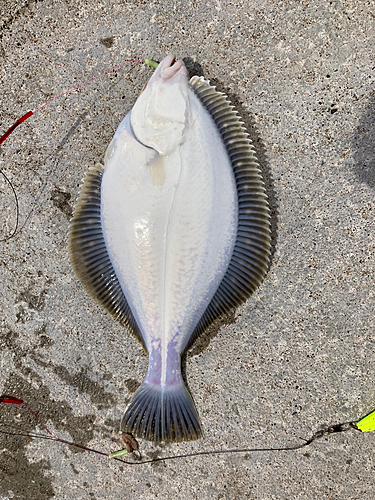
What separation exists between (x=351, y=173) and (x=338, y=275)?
0.53 metres

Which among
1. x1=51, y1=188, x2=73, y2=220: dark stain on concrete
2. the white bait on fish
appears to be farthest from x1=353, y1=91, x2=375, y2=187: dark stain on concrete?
x1=51, y1=188, x2=73, y2=220: dark stain on concrete

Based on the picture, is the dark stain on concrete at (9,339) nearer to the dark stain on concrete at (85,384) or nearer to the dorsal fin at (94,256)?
the dark stain on concrete at (85,384)

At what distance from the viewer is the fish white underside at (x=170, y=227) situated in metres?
1.39


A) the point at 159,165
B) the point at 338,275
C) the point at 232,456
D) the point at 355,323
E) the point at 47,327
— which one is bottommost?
the point at 232,456

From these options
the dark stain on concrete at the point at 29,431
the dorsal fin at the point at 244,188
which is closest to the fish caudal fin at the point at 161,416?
the dark stain on concrete at the point at 29,431

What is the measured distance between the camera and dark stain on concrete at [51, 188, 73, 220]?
1747mm

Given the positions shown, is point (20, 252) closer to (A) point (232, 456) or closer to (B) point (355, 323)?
(A) point (232, 456)

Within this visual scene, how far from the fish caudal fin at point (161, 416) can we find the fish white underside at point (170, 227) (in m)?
0.07

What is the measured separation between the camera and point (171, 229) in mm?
1396

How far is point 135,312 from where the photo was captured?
1523 mm

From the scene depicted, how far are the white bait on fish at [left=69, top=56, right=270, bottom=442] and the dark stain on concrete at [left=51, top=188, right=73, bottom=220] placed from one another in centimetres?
22

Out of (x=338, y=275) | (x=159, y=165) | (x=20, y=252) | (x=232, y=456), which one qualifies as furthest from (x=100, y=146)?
(x=232, y=456)

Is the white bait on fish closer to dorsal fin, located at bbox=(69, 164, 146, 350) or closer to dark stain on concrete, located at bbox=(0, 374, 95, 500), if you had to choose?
dorsal fin, located at bbox=(69, 164, 146, 350)

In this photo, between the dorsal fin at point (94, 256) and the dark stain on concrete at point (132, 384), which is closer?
the dorsal fin at point (94, 256)
